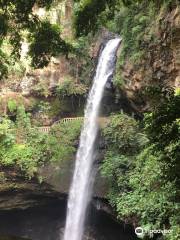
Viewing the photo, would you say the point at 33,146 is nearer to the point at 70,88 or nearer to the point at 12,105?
the point at 12,105

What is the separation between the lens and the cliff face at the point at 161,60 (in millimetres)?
10180

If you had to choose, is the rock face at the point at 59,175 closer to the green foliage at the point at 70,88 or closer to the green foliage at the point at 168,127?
the green foliage at the point at 70,88

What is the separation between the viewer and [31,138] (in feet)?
48.1

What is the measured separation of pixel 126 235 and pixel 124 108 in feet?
14.6

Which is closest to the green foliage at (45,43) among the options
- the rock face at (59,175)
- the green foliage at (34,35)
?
the green foliage at (34,35)

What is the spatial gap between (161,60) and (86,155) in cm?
474

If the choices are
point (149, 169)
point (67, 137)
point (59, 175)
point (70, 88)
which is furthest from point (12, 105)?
point (149, 169)

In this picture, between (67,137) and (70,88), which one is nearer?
(67,137)

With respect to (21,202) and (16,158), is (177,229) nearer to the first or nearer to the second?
(16,158)

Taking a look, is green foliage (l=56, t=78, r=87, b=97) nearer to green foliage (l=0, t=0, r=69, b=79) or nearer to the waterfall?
the waterfall

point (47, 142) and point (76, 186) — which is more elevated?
point (47, 142)

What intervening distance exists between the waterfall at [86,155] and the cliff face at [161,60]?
280 cm

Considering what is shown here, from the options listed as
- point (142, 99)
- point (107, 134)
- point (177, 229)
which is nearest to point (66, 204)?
point (107, 134)

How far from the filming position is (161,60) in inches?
425
